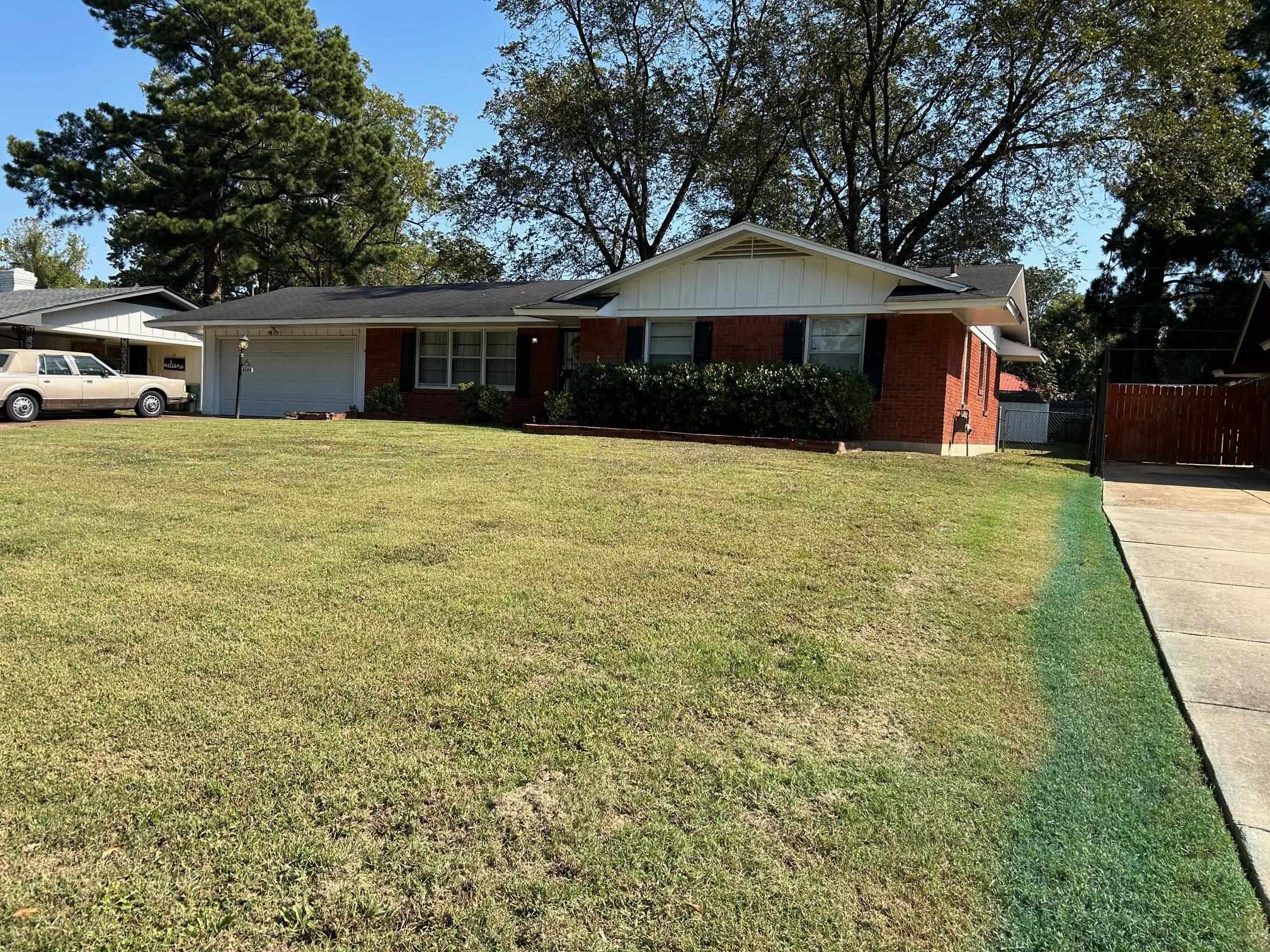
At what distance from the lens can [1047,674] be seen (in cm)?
374

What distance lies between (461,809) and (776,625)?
84.4 inches

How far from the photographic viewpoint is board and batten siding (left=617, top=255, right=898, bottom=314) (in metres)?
14.5

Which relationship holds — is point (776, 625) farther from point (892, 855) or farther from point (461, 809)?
point (461, 809)


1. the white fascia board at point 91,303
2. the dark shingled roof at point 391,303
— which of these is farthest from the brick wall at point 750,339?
the white fascia board at point 91,303

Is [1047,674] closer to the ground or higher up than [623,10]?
closer to the ground

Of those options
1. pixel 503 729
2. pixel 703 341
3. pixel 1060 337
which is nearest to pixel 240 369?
pixel 703 341

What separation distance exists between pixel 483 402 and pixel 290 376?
22.0 ft

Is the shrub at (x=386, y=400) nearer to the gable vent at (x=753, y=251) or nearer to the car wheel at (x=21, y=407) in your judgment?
the car wheel at (x=21, y=407)

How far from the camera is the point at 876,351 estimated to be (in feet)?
47.5

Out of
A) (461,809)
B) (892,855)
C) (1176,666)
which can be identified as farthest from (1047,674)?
(461,809)

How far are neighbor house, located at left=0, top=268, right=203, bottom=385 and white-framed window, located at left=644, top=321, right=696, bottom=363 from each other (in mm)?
14446

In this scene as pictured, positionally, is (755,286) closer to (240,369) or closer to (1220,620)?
(1220,620)

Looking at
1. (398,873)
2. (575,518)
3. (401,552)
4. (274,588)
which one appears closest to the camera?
(398,873)

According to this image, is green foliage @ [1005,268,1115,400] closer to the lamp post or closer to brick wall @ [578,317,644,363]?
brick wall @ [578,317,644,363]
